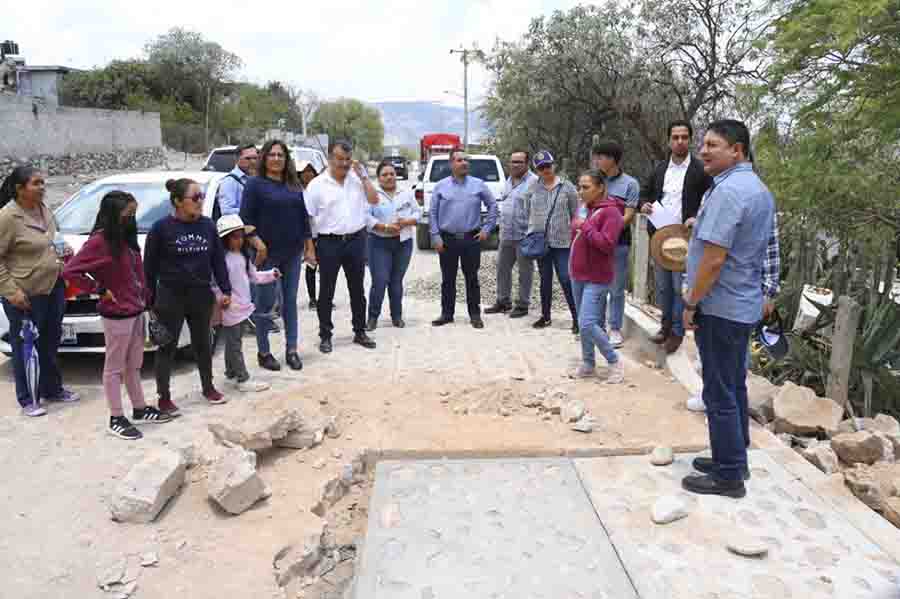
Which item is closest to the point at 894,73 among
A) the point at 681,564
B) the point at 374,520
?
the point at 681,564

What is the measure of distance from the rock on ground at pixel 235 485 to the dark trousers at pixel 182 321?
1487 millimetres

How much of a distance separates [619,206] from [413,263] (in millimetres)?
7278

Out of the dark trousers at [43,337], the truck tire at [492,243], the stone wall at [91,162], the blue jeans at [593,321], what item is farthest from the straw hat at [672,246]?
the stone wall at [91,162]

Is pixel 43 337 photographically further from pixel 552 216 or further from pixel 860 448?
pixel 860 448

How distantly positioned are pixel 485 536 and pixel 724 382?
145cm

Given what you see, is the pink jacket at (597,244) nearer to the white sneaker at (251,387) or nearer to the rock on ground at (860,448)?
the rock on ground at (860,448)

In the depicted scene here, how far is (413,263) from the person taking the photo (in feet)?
43.5

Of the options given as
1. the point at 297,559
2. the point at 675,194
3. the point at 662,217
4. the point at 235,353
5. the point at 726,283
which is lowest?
the point at 297,559

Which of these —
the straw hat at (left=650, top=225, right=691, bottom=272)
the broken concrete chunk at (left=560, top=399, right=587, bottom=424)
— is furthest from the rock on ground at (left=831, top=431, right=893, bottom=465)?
the straw hat at (left=650, top=225, right=691, bottom=272)

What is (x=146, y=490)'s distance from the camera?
12.3 ft

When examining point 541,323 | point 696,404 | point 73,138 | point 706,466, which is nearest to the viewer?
point 706,466

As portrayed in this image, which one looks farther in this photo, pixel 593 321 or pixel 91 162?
pixel 91 162

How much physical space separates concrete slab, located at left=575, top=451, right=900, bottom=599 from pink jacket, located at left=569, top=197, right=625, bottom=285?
6.53 feet

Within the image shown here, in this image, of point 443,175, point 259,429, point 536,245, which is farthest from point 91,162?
point 259,429
